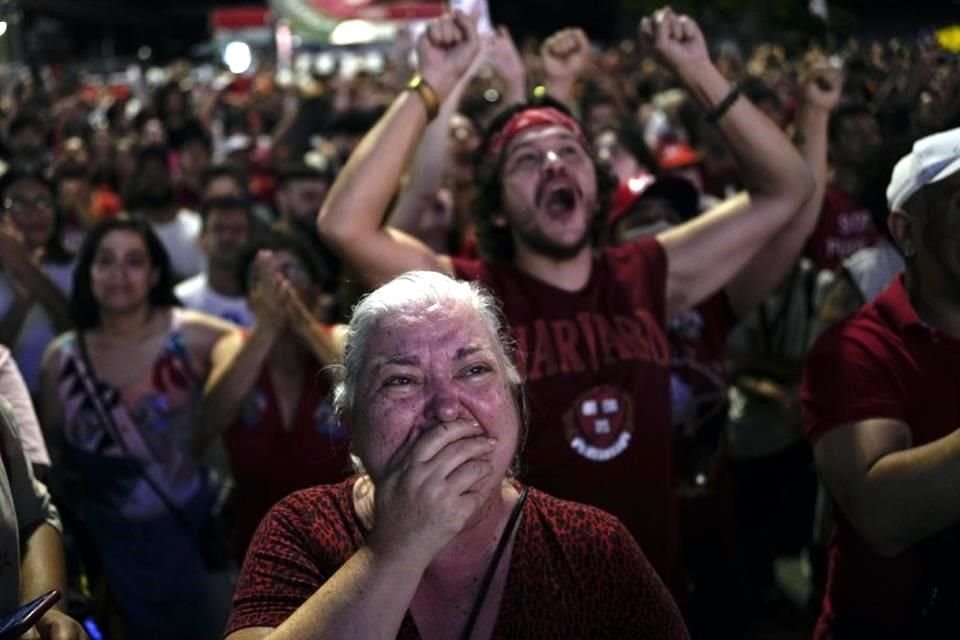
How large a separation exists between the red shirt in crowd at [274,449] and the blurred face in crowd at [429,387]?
1.70 metres

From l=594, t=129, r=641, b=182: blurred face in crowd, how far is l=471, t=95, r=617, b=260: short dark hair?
2759mm

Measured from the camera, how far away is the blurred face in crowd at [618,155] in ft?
21.4

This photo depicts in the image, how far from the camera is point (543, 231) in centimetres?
329

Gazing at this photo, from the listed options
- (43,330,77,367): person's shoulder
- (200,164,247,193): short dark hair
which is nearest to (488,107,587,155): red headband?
(43,330,77,367): person's shoulder

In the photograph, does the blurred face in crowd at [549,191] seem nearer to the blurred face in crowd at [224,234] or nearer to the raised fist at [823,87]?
the raised fist at [823,87]

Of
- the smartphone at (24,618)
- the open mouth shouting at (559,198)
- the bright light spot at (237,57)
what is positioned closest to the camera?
the smartphone at (24,618)

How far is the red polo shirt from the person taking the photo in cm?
263

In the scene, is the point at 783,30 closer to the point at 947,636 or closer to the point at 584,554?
the point at 947,636

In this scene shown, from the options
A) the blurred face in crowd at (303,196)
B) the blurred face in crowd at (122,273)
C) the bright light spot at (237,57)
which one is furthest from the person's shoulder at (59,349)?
the bright light spot at (237,57)

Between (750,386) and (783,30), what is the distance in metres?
2.35

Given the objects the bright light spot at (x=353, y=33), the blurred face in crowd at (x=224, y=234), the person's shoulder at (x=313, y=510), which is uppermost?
the bright light spot at (x=353, y=33)

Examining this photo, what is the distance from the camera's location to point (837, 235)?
571 cm

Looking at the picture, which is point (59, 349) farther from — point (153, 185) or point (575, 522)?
point (153, 185)

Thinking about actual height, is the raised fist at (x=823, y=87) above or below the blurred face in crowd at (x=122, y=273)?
above
